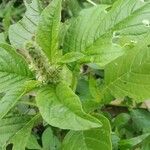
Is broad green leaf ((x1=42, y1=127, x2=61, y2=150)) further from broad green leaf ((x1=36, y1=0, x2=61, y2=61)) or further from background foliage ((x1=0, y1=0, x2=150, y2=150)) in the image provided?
broad green leaf ((x1=36, y1=0, x2=61, y2=61))

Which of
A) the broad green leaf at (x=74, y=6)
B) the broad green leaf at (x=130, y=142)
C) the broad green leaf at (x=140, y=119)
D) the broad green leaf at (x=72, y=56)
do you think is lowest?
the broad green leaf at (x=140, y=119)

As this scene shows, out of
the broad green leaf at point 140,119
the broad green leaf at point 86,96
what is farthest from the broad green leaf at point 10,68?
the broad green leaf at point 140,119

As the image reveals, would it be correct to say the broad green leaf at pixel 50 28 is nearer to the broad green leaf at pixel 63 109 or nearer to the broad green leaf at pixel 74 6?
the broad green leaf at pixel 63 109

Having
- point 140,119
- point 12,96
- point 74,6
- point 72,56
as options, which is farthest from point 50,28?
point 74,6

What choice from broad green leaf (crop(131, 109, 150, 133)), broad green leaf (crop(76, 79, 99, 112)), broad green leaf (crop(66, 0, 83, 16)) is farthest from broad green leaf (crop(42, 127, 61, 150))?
broad green leaf (crop(66, 0, 83, 16))

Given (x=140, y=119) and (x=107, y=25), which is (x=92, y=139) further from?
(x=140, y=119)

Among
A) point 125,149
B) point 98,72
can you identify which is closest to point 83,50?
point 125,149

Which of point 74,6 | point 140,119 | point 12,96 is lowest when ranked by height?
point 140,119
